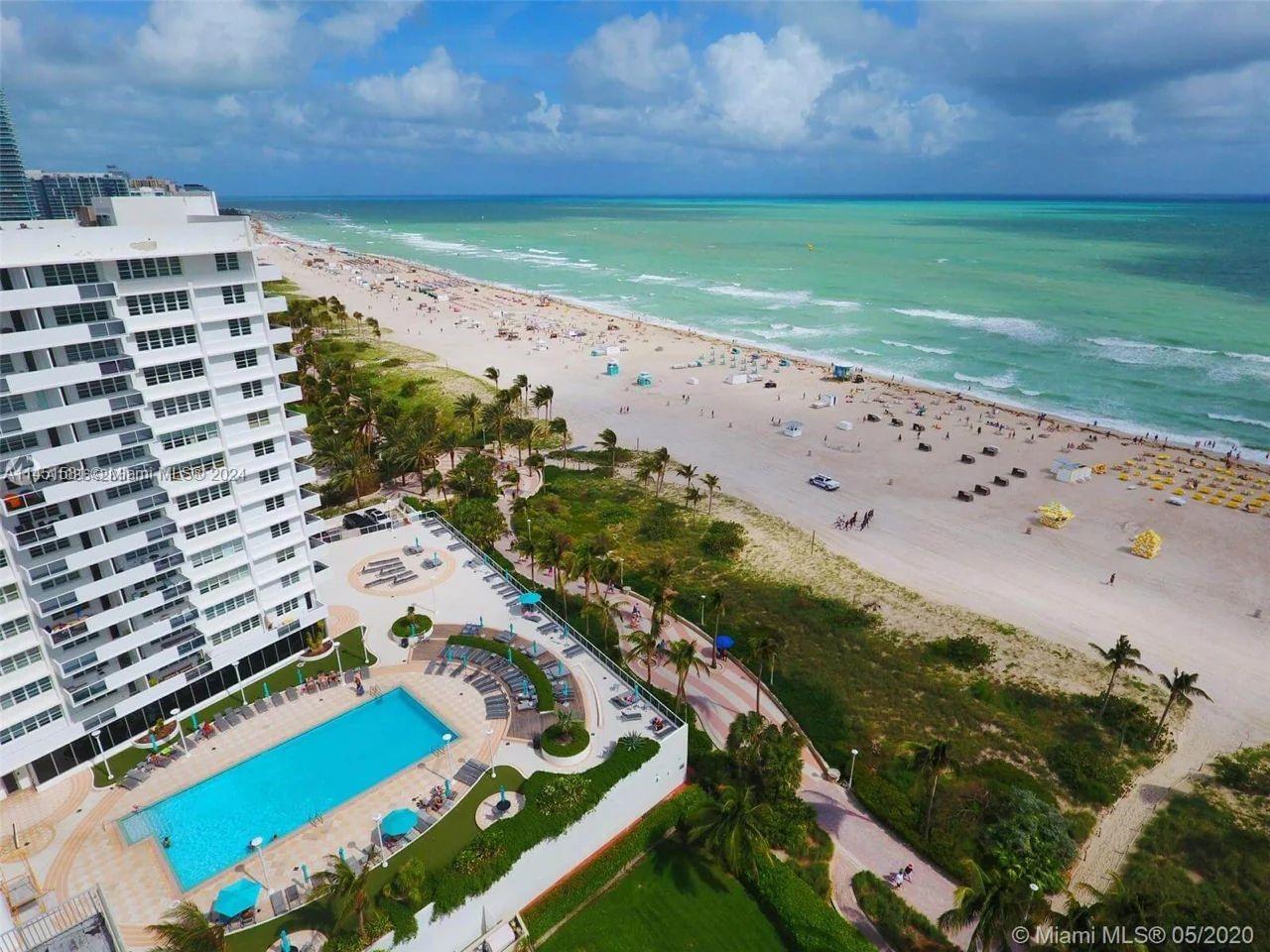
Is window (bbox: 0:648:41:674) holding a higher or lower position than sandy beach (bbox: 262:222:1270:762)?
higher

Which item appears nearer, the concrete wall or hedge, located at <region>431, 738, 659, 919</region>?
the concrete wall

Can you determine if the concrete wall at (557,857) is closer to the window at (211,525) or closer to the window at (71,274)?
the window at (211,525)

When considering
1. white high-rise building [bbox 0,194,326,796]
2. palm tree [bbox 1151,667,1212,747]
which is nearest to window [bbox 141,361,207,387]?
white high-rise building [bbox 0,194,326,796]

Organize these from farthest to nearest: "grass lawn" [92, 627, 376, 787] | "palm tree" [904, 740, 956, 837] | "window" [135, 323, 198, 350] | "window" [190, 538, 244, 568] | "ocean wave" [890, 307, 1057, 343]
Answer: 1. "ocean wave" [890, 307, 1057, 343]
2. "window" [190, 538, 244, 568]
3. "grass lawn" [92, 627, 376, 787]
4. "palm tree" [904, 740, 956, 837]
5. "window" [135, 323, 198, 350]

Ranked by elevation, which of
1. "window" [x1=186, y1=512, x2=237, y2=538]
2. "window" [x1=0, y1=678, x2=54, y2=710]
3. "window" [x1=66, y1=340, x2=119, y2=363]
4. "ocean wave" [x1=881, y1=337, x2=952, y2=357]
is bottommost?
"ocean wave" [x1=881, y1=337, x2=952, y2=357]

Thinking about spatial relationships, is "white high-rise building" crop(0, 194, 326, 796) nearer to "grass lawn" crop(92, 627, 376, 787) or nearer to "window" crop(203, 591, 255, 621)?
"window" crop(203, 591, 255, 621)

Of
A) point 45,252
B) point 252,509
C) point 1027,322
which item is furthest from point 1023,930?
point 1027,322

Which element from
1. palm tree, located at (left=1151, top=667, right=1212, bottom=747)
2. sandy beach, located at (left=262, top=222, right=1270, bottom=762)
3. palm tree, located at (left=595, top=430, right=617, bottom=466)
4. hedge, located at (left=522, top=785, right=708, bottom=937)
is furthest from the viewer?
palm tree, located at (left=595, top=430, right=617, bottom=466)
